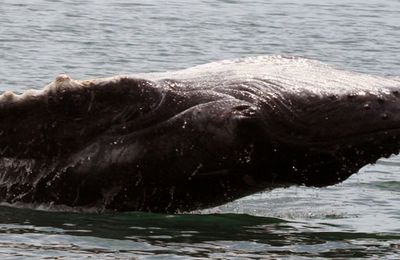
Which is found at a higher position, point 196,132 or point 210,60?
point 210,60

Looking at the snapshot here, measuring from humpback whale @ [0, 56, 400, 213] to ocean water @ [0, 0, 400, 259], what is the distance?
1.33 feet

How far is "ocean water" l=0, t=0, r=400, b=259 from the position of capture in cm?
1197

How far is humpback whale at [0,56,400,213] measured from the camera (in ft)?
39.9

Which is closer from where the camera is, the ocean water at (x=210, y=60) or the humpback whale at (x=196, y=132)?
the ocean water at (x=210, y=60)

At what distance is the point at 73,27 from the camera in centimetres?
2902

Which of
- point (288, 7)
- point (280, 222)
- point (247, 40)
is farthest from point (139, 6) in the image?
point (280, 222)

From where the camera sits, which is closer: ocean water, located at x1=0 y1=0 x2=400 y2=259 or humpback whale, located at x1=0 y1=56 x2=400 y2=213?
ocean water, located at x1=0 y1=0 x2=400 y2=259

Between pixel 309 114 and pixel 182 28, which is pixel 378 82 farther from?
pixel 182 28

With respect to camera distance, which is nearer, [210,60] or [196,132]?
[196,132]

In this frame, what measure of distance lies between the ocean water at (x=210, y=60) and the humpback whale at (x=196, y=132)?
0.41 m

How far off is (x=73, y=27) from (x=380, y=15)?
7.54 metres

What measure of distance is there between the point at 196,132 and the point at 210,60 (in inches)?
532

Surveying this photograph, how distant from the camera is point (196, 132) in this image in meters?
12.2

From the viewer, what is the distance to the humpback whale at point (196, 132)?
12.2 metres
